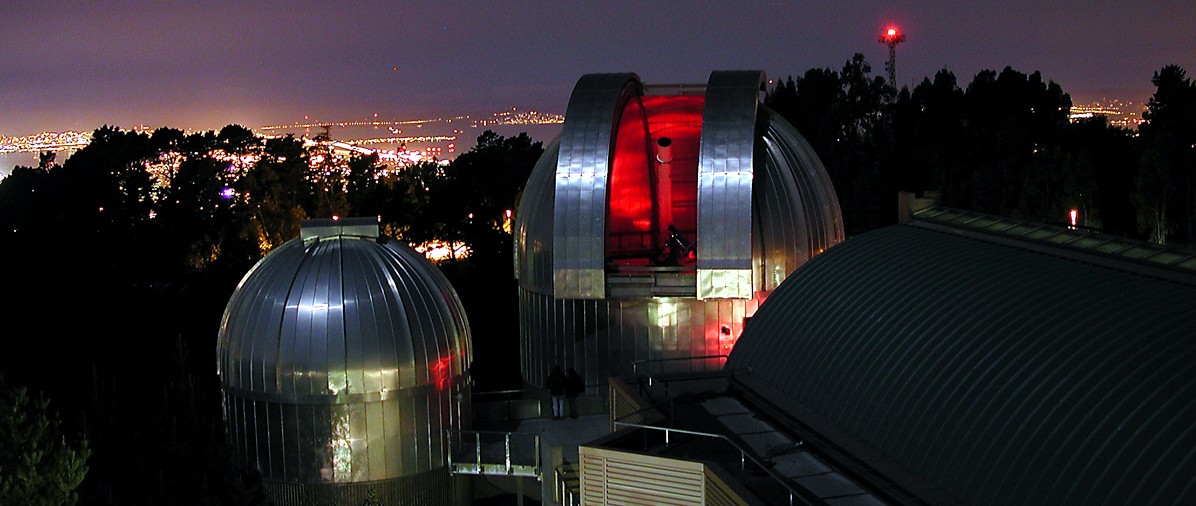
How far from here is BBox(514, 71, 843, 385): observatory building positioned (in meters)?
31.0

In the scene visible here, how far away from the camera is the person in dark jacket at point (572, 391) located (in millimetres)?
31406

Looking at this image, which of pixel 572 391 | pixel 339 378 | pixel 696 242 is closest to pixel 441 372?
pixel 339 378

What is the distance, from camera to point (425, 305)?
28.5 meters

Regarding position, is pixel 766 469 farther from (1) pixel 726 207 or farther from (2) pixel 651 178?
(2) pixel 651 178

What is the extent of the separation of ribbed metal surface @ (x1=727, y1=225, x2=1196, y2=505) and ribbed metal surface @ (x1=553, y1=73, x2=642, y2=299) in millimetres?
7237

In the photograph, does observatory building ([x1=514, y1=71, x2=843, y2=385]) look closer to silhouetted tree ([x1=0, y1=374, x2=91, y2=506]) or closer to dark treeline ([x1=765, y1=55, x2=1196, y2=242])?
silhouetted tree ([x1=0, y1=374, x2=91, y2=506])

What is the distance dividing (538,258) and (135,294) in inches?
795

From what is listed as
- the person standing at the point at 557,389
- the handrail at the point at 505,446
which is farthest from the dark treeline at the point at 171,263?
the person standing at the point at 557,389

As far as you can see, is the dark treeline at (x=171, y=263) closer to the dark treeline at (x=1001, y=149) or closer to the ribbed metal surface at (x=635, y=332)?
the ribbed metal surface at (x=635, y=332)

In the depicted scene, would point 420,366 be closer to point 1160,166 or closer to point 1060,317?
point 1060,317

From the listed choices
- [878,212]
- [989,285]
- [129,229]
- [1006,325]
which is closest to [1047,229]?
[989,285]

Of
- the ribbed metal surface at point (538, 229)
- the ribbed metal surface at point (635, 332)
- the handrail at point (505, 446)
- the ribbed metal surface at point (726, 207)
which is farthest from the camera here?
the ribbed metal surface at point (538, 229)

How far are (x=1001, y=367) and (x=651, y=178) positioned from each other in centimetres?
2073

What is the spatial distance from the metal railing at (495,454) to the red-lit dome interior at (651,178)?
30.1 ft
